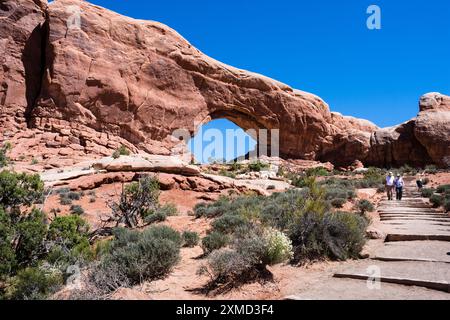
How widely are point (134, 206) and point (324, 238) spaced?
7.50m

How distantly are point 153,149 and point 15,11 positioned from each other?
14508 millimetres

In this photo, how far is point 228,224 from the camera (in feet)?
27.3

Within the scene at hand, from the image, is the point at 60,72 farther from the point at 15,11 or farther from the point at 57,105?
the point at 15,11

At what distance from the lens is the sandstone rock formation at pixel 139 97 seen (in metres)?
24.7

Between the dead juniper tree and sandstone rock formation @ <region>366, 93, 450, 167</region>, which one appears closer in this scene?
the dead juniper tree

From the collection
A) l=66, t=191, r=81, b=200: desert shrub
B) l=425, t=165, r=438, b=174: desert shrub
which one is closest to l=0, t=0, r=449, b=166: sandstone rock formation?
l=425, t=165, r=438, b=174: desert shrub

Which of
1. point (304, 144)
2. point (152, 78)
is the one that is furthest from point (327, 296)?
point (304, 144)


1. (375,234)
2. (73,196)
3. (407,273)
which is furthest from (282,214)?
(73,196)

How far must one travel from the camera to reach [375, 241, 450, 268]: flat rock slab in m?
5.35

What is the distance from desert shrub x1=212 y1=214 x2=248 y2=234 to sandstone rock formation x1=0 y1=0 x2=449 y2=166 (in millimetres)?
18858

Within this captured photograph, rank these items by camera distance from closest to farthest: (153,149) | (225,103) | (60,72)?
(60,72) < (153,149) < (225,103)

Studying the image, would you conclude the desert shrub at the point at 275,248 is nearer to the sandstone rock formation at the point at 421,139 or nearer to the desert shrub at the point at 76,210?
the desert shrub at the point at 76,210

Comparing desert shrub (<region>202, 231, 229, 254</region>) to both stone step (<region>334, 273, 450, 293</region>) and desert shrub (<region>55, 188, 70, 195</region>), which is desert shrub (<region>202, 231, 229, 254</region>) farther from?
desert shrub (<region>55, 188, 70, 195</region>)

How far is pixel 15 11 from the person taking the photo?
24969 mm
